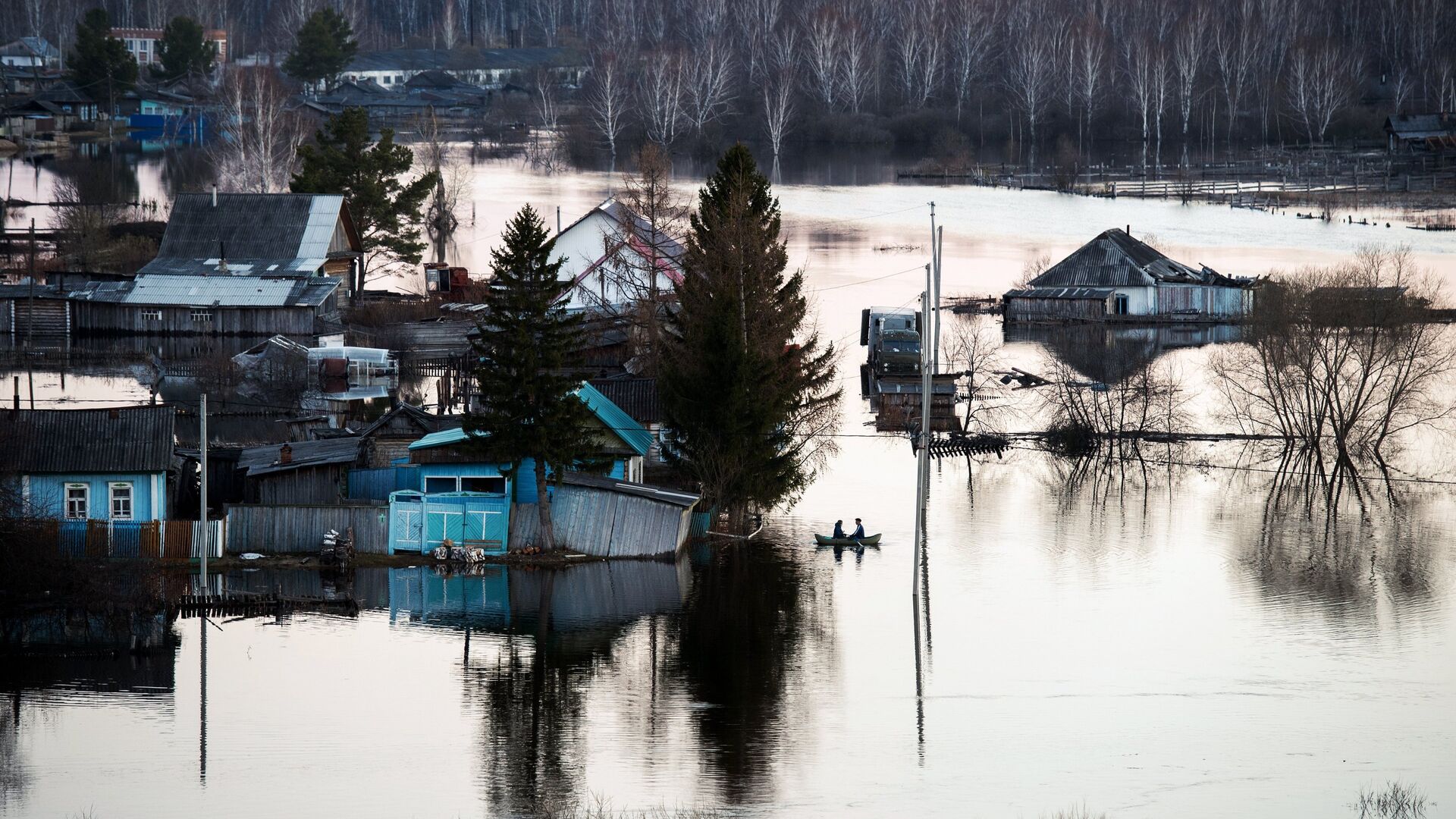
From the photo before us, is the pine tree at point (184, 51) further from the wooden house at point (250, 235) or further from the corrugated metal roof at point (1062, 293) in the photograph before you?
the corrugated metal roof at point (1062, 293)

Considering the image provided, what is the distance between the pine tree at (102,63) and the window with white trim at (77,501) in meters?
76.9

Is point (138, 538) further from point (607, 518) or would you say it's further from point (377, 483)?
point (607, 518)

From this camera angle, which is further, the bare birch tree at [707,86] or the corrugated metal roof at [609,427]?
the bare birch tree at [707,86]

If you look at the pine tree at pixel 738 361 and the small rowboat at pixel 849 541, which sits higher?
the pine tree at pixel 738 361

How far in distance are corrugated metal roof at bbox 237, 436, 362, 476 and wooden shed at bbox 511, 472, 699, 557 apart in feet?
9.44

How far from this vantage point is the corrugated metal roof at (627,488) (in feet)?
81.3

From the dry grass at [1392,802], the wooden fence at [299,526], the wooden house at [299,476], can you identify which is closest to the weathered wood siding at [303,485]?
the wooden house at [299,476]

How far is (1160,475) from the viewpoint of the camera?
3225 centimetres

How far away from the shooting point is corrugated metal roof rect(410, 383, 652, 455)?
25.3 meters

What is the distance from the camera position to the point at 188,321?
141 feet

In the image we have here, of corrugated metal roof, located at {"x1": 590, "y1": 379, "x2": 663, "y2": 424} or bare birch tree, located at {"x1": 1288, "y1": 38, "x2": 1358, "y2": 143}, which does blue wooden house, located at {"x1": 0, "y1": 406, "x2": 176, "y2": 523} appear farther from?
bare birch tree, located at {"x1": 1288, "y1": 38, "x2": 1358, "y2": 143}

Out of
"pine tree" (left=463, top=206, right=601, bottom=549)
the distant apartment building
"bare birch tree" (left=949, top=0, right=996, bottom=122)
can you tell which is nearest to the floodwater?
"pine tree" (left=463, top=206, right=601, bottom=549)

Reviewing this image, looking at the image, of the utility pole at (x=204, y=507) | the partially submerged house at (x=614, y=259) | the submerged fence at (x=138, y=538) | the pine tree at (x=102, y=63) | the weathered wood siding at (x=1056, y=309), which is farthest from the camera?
the pine tree at (x=102, y=63)

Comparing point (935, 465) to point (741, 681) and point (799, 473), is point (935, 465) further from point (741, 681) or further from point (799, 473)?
point (741, 681)
